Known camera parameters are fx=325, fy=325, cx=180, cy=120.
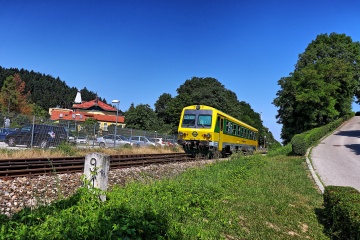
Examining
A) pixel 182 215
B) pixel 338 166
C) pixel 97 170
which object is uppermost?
pixel 97 170

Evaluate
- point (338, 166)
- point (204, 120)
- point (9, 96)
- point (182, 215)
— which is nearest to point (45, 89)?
point (9, 96)

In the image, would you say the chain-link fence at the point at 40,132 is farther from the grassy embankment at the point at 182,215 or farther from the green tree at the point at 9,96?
the green tree at the point at 9,96

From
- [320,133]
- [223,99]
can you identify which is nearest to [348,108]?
[320,133]

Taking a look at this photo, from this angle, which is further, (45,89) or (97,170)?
(45,89)

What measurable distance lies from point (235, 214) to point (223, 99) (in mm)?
62103

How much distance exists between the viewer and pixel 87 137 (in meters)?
24.3

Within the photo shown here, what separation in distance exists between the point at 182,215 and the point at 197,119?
1561 centimetres

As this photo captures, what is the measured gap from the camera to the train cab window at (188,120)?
837 inches

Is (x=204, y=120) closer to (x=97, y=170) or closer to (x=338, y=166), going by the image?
(x=338, y=166)

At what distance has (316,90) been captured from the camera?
1384 inches

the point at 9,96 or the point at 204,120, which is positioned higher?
the point at 9,96

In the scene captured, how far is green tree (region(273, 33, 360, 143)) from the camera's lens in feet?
116

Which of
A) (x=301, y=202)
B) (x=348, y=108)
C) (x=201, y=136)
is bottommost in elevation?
(x=301, y=202)

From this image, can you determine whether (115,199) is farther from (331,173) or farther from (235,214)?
(331,173)
